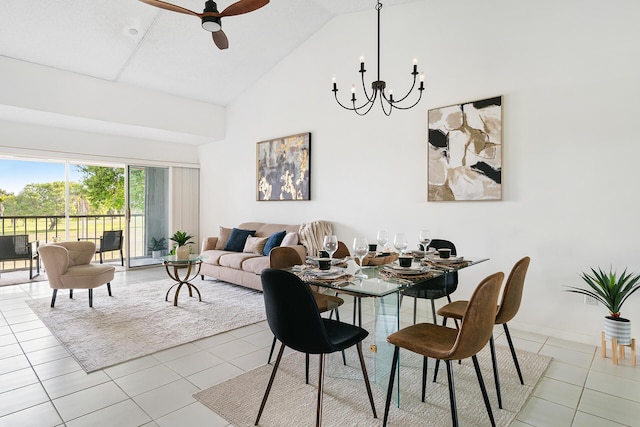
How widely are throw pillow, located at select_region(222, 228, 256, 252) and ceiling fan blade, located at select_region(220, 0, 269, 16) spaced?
3.55m

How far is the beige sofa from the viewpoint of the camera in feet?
16.0

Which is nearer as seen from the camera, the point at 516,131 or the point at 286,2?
the point at 516,131

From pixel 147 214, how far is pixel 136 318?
3.79m

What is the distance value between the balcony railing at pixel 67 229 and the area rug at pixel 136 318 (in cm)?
187

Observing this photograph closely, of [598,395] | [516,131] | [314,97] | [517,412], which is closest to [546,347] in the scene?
[598,395]

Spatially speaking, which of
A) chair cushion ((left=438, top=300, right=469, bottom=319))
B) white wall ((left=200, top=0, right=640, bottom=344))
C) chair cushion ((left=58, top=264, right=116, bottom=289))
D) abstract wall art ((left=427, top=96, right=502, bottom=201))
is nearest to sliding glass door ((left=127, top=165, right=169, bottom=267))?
chair cushion ((left=58, top=264, right=116, bottom=289))

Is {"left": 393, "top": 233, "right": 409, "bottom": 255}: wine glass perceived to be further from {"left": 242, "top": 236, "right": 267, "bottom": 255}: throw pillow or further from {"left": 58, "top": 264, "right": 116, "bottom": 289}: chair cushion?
{"left": 58, "top": 264, "right": 116, "bottom": 289}: chair cushion

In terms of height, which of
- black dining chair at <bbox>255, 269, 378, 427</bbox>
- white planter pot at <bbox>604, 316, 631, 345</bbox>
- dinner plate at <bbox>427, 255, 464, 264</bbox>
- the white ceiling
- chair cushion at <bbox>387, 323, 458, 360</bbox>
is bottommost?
white planter pot at <bbox>604, 316, 631, 345</bbox>

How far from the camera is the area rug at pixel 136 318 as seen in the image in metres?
3.01

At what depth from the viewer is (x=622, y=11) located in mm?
2941

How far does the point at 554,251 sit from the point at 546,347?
2.84 ft

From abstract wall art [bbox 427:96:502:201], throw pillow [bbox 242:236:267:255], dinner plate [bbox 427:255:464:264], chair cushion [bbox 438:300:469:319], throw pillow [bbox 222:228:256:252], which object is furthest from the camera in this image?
throw pillow [bbox 222:228:256:252]

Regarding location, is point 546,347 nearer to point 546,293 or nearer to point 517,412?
point 546,293

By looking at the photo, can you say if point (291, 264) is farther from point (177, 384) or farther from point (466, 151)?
point (466, 151)
